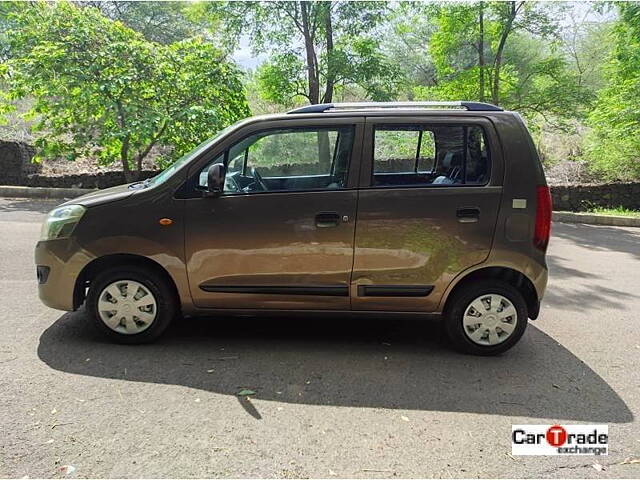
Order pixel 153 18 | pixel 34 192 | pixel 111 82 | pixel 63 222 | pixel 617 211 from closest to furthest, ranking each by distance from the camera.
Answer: pixel 63 222, pixel 111 82, pixel 34 192, pixel 617 211, pixel 153 18

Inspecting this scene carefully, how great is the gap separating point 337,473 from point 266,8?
1349cm

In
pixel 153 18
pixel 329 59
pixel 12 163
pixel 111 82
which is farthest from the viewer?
pixel 153 18

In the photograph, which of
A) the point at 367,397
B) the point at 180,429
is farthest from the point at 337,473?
the point at 180,429

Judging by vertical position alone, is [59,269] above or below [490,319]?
above

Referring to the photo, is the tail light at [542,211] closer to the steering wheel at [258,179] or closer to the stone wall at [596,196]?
the steering wheel at [258,179]

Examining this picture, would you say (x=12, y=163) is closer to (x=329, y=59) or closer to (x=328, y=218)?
(x=329, y=59)

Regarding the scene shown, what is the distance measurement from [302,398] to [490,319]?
165cm

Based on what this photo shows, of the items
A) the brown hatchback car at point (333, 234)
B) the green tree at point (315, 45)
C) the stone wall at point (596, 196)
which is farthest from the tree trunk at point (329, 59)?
the brown hatchback car at point (333, 234)

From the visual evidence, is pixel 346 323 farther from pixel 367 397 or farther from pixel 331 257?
pixel 367 397

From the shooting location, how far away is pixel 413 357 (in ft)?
12.4

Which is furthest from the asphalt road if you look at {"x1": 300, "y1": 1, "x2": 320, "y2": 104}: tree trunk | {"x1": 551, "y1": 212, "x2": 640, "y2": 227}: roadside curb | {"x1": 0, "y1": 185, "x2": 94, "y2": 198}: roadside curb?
{"x1": 300, "y1": 1, "x2": 320, "y2": 104}: tree trunk

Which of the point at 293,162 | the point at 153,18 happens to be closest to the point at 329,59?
the point at 293,162

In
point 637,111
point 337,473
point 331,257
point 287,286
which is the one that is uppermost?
point 637,111

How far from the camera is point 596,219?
11859 mm
